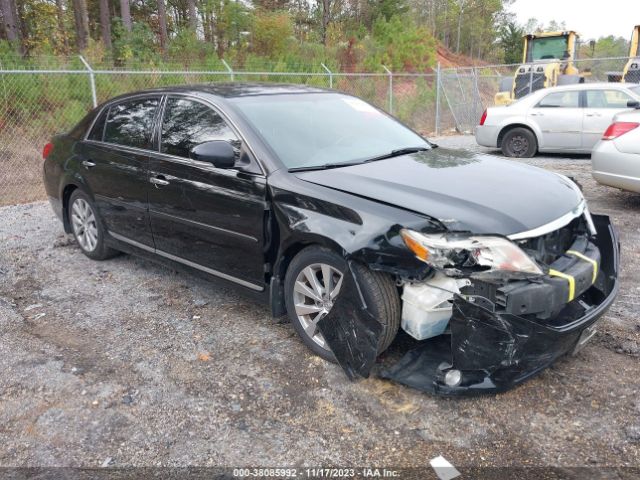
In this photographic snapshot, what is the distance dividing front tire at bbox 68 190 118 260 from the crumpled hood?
2.65m

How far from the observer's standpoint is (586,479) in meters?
2.40

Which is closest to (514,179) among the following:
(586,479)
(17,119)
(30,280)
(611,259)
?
(611,259)

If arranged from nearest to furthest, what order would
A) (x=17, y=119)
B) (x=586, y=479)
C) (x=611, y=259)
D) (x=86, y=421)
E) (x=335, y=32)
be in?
(x=586, y=479), (x=86, y=421), (x=611, y=259), (x=17, y=119), (x=335, y=32)

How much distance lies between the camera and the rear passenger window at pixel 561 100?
10.6 meters

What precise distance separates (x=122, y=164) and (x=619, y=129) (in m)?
5.50

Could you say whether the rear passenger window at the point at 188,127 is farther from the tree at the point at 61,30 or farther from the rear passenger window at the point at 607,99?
the tree at the point at 61,30

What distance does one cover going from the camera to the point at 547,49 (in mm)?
18828

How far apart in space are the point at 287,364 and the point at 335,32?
2440 centimetres

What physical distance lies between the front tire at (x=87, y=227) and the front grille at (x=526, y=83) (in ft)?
48.2

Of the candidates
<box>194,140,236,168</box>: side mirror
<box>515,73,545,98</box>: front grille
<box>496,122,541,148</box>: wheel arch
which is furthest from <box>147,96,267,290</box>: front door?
<box>515,73,545,98</box>: front grille

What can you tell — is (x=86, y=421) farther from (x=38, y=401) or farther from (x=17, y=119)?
(x=17, y=119)

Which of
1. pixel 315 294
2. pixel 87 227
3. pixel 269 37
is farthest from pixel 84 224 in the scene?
pixel 269 37

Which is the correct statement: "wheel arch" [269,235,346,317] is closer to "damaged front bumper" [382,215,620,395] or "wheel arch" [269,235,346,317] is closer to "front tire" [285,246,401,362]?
"front tire" [285,246,401,362]

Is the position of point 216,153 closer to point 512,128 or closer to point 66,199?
point 66,199
